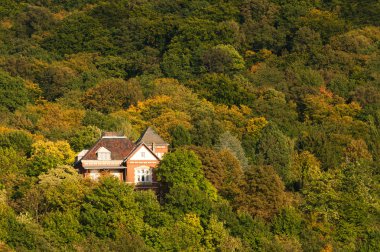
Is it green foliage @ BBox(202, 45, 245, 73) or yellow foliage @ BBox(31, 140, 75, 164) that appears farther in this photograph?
green foliage @ BBox(202, 45, 245, 73)

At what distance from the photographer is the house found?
216 feet

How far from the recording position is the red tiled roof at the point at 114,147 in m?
66.1

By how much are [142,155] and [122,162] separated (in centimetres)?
139

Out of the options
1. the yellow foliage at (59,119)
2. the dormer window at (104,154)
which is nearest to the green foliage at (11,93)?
the yellow foliage at (59,119)

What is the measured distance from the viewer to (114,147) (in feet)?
219

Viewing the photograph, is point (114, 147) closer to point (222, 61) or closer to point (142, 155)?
point (142, 155)

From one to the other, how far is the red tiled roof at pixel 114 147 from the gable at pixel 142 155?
83 centimetres

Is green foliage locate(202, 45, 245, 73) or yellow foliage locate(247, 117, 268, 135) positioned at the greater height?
green foliage locate(202, 45, 245, 73)

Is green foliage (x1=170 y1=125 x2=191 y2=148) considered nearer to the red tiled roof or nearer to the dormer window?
the red tiled roof

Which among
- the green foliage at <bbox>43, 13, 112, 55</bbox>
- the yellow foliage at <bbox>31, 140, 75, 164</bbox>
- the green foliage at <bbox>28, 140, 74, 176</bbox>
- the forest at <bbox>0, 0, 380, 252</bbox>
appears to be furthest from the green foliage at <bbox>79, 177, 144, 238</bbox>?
the green foliage at <bbox>43, 13, 112, 55</bbox>

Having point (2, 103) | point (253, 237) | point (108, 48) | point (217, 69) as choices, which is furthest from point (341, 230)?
point (108, 48)

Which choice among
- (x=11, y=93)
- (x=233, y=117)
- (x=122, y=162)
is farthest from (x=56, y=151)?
(x=11, y=93)

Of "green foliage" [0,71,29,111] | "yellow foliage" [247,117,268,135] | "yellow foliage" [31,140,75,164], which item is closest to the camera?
"yellow foliage" [31,140,75,164]

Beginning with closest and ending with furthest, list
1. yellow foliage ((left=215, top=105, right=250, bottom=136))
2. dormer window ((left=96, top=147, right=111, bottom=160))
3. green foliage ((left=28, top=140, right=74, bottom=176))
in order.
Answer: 1. green foliage ((left=28, top=140, right=74, bottom=176))
2. dormer window ((left=96, top=147, right=111, bottom=160))
3. yellow foliage ((left=215, top=105, right=250, bottom=136))
